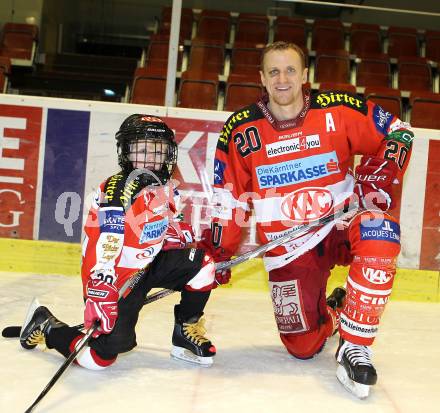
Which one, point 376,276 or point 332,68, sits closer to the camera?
point 376,276

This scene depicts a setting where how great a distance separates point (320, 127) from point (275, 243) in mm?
441

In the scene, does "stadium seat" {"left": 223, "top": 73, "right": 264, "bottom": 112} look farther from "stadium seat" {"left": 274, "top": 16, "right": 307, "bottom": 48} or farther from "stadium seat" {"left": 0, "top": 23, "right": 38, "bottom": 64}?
"stadium seat" {"left": 0, "top": 23, "right": 38, "bottom": 64}

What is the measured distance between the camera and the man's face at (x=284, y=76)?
7.66 feet

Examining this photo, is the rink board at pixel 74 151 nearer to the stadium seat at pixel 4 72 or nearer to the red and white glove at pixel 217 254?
the red and white glove at pixel 217 254

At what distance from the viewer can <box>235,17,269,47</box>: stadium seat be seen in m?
7.35

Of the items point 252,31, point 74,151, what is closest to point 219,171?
point 74,151

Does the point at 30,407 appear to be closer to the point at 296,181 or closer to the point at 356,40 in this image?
the point at 296,181

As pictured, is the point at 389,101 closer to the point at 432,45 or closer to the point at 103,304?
the point at 432,45

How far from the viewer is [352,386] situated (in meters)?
1.95

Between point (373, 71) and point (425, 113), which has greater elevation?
point (373, 71)

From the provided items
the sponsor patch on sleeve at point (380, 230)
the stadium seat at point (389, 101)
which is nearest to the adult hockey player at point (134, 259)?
the sponsor patch on sleeve at point (380, 230)

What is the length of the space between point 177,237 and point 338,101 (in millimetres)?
748

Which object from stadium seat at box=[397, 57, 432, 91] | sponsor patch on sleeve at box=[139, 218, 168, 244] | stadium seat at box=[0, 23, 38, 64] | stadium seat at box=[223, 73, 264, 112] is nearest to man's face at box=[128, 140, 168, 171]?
sponsor patch on sleeve at box=[139, 218, 168, 244]

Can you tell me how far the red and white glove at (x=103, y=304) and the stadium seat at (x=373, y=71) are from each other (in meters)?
5.15
